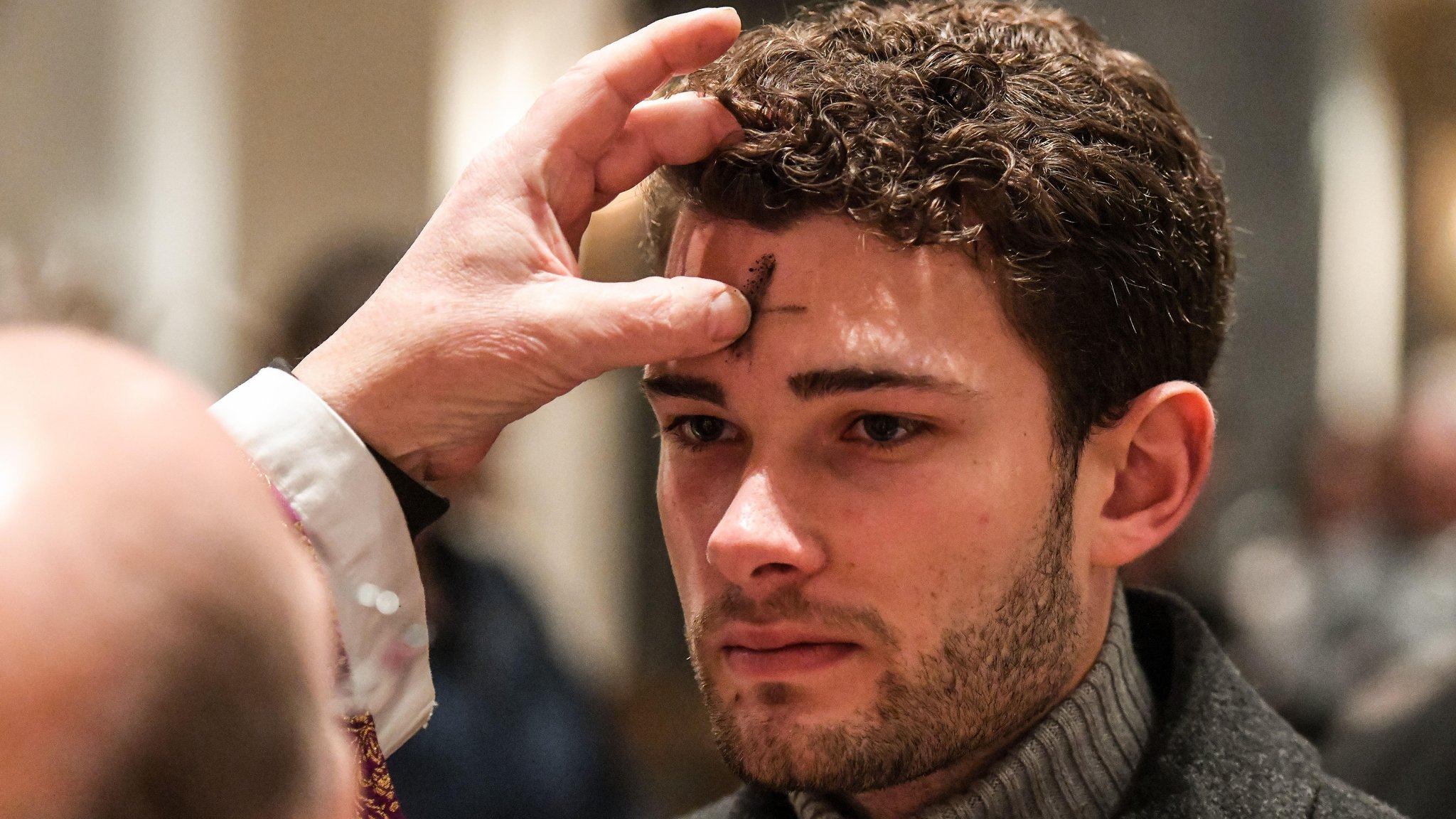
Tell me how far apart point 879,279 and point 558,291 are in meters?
0.38

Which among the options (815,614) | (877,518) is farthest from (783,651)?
(877,518)

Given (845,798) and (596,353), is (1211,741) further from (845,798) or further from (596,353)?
(596,353)

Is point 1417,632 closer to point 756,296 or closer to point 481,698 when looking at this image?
point 481,698

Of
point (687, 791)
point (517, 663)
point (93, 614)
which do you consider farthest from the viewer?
point (687, 791)

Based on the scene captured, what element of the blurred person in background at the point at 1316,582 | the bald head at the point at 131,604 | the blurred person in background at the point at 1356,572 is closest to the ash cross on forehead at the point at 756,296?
→ the bald head at the point at 131,604

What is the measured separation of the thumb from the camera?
1611 mm

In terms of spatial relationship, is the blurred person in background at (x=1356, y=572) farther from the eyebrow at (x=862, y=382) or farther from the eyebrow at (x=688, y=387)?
the eyebrow at (x=688, y=387)

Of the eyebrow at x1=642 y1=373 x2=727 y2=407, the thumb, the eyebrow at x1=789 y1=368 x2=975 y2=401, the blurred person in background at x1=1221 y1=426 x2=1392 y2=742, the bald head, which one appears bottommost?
the blurred person in background at x1=1221 y1=426 x2=1392 y2=742

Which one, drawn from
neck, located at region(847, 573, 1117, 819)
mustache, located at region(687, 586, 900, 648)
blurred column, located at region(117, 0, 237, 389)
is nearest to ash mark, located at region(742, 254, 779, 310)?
mustache, located at region(687, 586, 900, 648)

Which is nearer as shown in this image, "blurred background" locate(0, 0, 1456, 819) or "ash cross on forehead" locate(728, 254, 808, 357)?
"ash cross on forehead" locate(728, 254, 808, 357)

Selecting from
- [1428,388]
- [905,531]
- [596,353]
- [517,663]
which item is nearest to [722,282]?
[596,353]

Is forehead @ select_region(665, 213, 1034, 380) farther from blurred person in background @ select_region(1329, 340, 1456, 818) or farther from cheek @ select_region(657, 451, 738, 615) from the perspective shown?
blurred person in background @ select_region(1329, 340, 1456, 818)

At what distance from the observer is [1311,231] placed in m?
5.68

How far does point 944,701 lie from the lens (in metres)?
1.65
